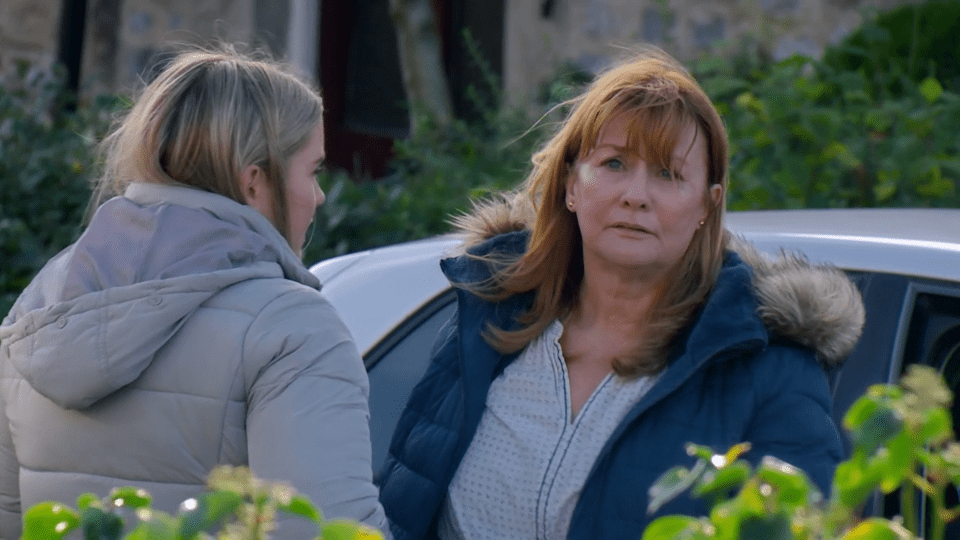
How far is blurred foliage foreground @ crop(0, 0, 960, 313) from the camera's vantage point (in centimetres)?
439

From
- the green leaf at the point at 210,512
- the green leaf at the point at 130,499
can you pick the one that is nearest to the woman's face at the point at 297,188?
the green leaf at the point at 130,499

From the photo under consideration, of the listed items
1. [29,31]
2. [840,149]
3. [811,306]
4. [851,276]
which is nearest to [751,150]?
[840,149]

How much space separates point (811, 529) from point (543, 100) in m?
6.78

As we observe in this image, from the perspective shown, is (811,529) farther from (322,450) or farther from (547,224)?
(547,224)

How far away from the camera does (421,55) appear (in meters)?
7.39

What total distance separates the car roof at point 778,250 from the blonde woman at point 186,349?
74cm

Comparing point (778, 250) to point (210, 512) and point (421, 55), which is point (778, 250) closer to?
point (210, 512)

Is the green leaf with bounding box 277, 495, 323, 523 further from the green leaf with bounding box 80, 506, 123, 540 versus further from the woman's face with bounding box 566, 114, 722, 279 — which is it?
the woman's face with bounding box 566, 114, 722, 279

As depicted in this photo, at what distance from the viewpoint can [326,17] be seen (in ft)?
28.9

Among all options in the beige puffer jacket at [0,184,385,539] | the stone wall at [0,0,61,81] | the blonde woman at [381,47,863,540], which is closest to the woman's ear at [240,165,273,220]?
the beige puffer jacket at [0,184,385,539]

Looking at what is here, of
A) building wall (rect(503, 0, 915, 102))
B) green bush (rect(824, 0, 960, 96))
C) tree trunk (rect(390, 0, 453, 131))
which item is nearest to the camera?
green bush (rect(824, 0, 960, 96))

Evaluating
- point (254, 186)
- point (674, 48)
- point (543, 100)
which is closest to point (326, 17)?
point (543, 100)

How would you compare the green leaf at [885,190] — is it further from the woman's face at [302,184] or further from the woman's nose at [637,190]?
the woman's face at [302,184]

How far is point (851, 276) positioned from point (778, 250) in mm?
212
